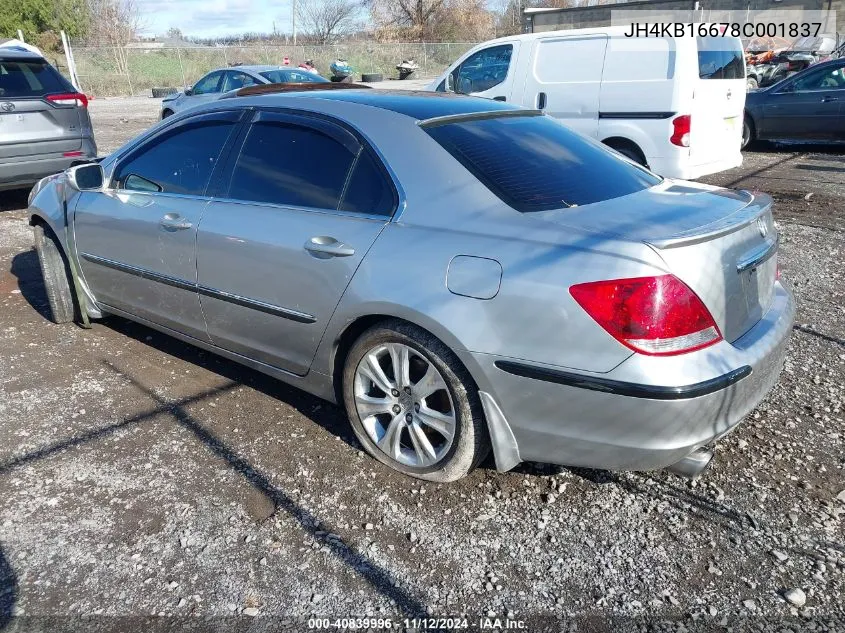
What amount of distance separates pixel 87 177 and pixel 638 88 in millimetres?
5878

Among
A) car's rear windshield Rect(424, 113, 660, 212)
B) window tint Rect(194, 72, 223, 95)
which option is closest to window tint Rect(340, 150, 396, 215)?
car's rear windshield Rect(424, 113, 660, 212)

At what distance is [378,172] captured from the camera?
3053 mm

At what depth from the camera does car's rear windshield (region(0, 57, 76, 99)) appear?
761cm

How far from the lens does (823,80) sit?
11.5 m

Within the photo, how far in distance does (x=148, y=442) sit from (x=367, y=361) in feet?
4.00

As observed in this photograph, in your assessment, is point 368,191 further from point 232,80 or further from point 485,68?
point 232,80

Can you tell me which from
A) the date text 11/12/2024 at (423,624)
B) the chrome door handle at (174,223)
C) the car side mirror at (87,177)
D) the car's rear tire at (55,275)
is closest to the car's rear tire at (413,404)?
the date text 11/12/2024 at (423,624)

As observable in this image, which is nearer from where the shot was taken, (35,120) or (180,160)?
(180,160)

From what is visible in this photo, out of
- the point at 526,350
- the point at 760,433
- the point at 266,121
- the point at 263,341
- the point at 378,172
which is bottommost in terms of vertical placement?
the point at 760,433

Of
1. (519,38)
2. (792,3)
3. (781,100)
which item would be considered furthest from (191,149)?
(792,3)

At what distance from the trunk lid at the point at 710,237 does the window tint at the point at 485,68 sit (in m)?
6.32

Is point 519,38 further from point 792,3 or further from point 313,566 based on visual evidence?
point 792,3

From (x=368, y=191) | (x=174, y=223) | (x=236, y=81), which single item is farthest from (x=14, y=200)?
(x=368, y=191)

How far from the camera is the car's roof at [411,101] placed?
328cm
